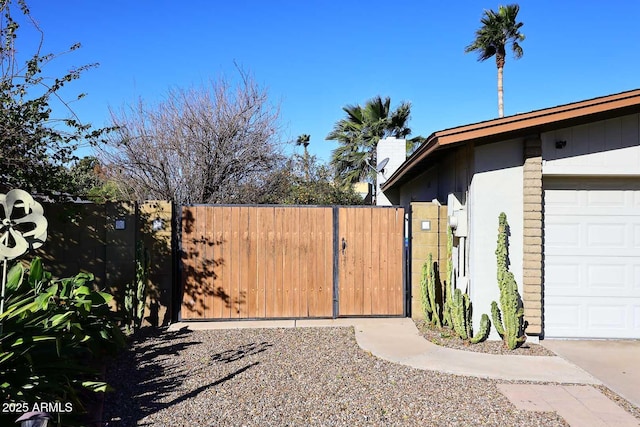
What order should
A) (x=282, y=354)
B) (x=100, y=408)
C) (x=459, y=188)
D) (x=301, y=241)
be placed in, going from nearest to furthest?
(x=100, y=408) < (x=282, y=354) < (x=459, y=188) < (x=301, y=241)

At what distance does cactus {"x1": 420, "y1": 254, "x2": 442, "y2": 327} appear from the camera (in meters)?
6.70

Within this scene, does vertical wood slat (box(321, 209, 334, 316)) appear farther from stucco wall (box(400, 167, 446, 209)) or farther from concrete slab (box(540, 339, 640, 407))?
concrete slab (box(540, 339, 640, 407))

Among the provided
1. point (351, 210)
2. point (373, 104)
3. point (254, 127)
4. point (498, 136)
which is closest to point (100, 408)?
point (351, 210)

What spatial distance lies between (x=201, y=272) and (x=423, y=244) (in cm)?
373

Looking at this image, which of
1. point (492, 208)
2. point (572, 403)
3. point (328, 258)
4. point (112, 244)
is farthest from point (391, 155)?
point (572, 403)

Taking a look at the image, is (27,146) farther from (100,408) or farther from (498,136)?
(498,136)

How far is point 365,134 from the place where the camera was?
18.9 m

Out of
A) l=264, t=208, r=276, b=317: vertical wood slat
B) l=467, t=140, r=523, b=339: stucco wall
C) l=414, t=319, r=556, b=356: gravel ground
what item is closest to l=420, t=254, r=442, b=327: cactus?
l=414, t=319, r=556, b=356: gravel ground

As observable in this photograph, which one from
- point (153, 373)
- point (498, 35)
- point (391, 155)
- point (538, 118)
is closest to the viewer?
point (153, 373)

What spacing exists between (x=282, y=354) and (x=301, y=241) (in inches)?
89.0

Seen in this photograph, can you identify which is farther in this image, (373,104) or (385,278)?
(373,104)

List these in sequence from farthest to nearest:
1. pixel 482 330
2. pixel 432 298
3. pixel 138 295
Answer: pixel 432 298 → pixel 138 295 → pixel 482 330

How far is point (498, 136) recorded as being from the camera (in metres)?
5.86

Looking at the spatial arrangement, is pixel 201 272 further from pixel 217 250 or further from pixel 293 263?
pixel 293 263
